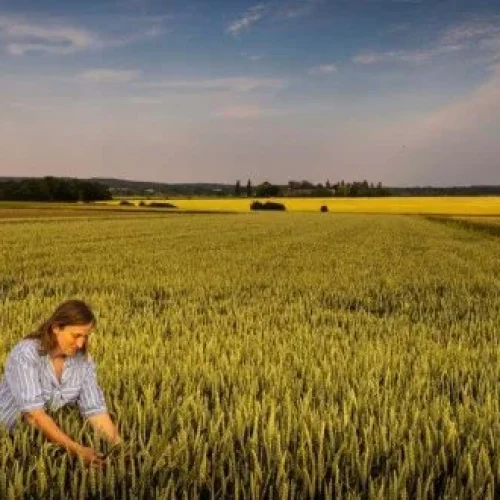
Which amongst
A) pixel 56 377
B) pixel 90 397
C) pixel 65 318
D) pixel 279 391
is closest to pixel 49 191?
pixel 279 391

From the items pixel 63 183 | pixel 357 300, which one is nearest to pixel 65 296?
pixel 357 300

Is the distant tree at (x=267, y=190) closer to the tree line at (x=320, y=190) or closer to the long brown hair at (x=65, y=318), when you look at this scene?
the tree line at (x=320, y=190)

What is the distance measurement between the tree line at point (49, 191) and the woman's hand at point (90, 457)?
350 ft

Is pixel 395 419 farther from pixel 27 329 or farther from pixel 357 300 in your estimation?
pixel 357 300

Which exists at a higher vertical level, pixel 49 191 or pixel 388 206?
pixel 49 191

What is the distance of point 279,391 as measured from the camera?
16.6 feet

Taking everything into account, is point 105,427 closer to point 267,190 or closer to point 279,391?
point 279,391

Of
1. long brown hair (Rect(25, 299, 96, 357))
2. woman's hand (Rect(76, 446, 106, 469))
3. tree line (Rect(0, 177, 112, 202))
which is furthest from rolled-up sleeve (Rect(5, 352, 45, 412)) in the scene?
tree line (Rect(0, 177, 112, 202))

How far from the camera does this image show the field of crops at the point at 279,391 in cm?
339

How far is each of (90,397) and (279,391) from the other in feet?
4.79

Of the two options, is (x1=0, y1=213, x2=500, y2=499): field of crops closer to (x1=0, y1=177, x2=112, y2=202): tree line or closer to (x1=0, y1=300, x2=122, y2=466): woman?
(x1=0, y1=300, x2=122, y2=466): woman

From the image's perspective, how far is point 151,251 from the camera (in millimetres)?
22219

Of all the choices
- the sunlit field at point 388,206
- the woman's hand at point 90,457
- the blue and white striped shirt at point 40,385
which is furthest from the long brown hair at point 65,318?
the sunlit field at point 388,206

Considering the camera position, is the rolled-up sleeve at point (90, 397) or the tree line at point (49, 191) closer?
the rolled-up sleeve at point (90, 397)
